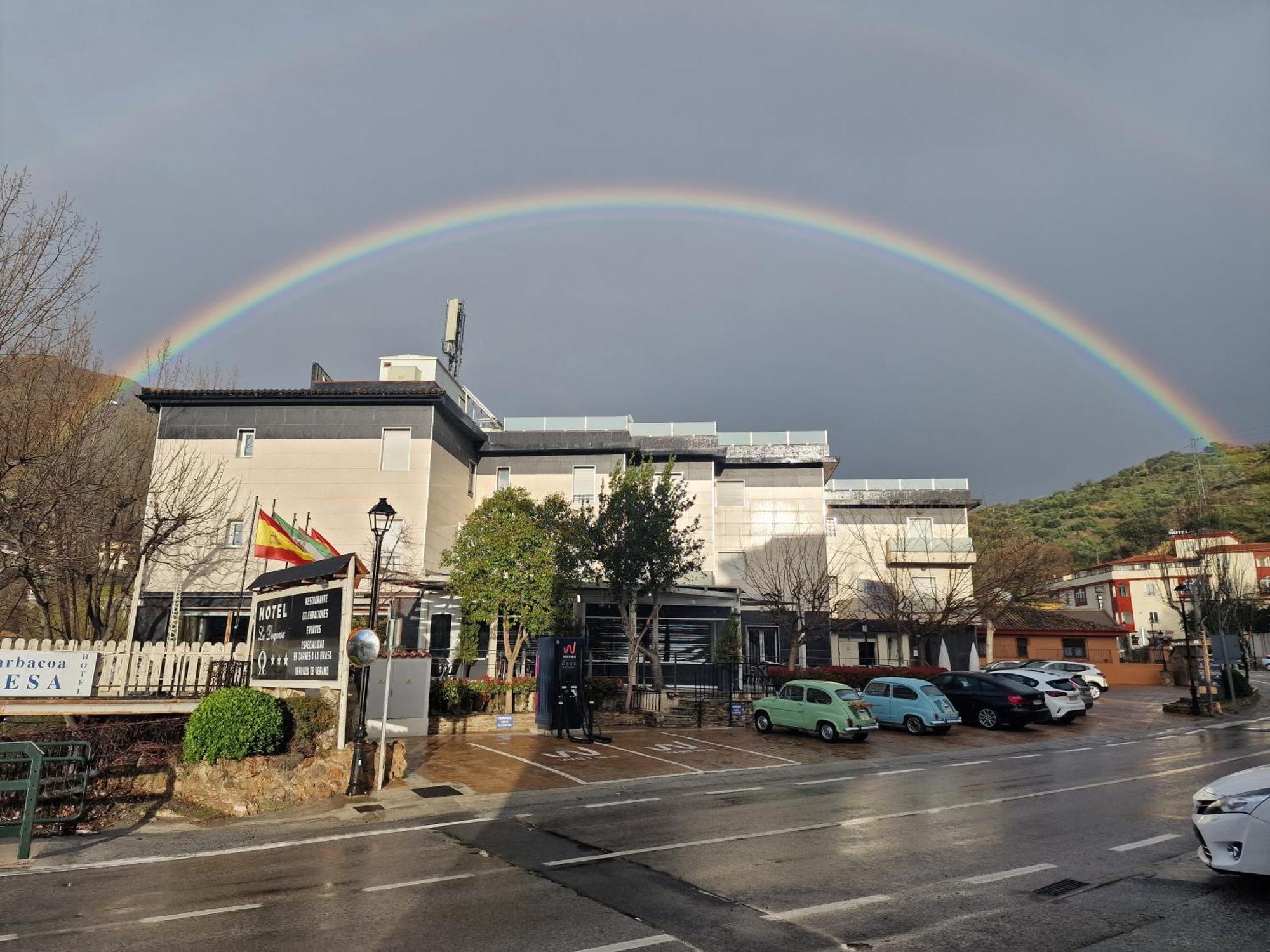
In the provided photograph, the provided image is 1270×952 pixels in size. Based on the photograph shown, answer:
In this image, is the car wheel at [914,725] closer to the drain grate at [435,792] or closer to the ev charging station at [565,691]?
the ev charging station at [565,691]

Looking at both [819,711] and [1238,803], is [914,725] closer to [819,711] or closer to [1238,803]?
[819,711]

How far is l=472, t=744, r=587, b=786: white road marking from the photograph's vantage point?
15213 mm

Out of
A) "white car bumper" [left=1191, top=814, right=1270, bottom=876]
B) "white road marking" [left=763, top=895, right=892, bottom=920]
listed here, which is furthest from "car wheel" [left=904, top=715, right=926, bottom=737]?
"white road marking" [left=763, top=895, right=892, bottom=920]

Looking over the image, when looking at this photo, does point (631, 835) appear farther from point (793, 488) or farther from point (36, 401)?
point (793, 488)

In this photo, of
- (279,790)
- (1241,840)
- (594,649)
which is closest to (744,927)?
(1241,840)

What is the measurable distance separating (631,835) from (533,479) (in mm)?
25951

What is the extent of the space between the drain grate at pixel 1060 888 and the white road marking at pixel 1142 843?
1814mm

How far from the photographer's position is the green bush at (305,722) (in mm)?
13234

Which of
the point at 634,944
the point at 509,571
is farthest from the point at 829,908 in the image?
the point at 509,571

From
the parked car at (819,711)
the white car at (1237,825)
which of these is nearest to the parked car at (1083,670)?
the parked car at (819,711)

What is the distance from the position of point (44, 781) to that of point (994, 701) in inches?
959

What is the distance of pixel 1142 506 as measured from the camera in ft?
293

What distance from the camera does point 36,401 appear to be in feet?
45.2

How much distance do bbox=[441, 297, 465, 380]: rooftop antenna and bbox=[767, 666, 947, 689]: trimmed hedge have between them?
22.8 meters
